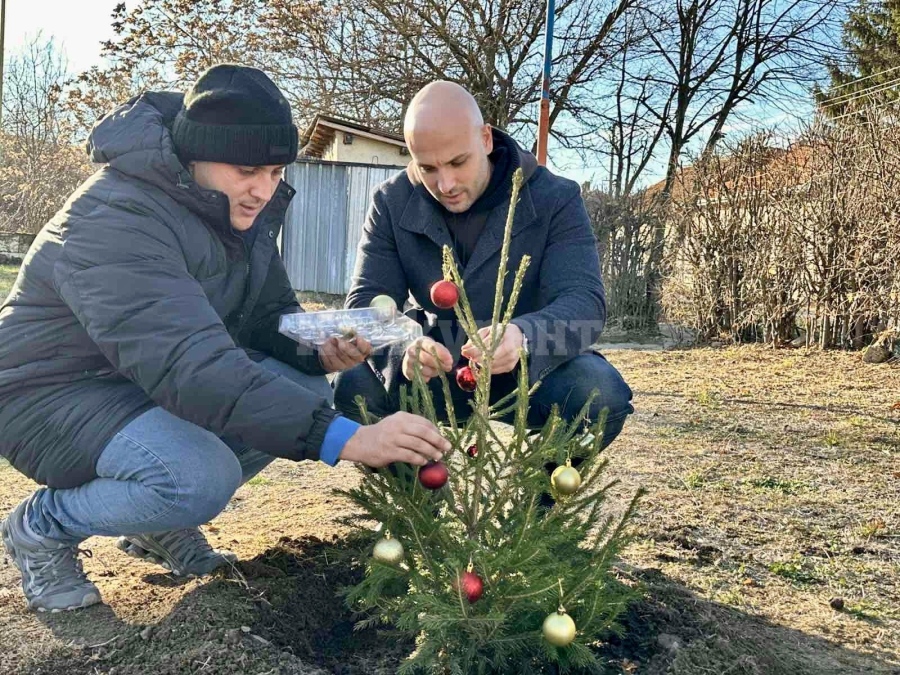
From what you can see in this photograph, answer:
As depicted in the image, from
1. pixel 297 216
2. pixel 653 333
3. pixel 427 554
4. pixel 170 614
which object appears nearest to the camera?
pixel 427 554

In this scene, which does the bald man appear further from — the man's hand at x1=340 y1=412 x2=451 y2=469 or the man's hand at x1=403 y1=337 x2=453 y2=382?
the man's hand at x1=340 y1=412 x2=451 y2=469

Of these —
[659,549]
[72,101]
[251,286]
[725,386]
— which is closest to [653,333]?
[725,386]

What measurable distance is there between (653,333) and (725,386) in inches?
195

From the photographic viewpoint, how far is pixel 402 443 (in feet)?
5.98

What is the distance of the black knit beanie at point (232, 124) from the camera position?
2264 mm

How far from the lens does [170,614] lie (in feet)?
7.33

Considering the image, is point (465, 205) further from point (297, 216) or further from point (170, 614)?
point (297, 216)

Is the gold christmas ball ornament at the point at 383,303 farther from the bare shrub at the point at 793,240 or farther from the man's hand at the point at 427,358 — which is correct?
the bare shrub at the point at 793,240

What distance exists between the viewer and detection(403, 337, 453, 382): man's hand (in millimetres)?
2021

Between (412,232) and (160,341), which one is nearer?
(160,341)

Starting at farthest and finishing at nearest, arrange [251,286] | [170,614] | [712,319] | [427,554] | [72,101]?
[72,101], [712,319], [251,286], [170,614], [427,554]

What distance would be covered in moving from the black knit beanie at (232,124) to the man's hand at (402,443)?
0.93 meters

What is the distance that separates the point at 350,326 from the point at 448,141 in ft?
2.37

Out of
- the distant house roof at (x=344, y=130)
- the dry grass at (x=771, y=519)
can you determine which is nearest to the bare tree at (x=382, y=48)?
the distant house roof at (x=344, y=130)
